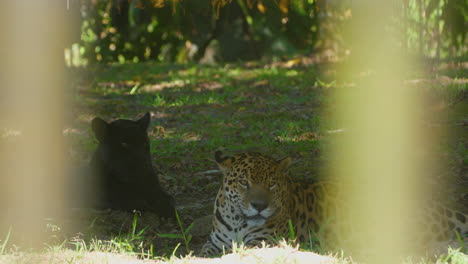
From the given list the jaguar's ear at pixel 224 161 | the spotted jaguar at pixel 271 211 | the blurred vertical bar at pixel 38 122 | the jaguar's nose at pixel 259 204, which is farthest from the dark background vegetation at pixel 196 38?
the jaguar's nose at pixel 259 204

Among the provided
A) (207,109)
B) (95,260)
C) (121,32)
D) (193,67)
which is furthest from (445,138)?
(121,32)

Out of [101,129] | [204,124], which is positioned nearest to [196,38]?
[204,124]

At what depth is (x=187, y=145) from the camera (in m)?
9.63

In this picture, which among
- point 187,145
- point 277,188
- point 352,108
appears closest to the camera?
point 277,188

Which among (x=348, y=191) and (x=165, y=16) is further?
(x=165, y=16)

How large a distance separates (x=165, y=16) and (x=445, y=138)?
375 centimetres

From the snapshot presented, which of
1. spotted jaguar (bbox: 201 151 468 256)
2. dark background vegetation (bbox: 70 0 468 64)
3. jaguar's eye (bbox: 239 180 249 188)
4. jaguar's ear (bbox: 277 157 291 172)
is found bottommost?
spotted jaguar (bbox: 201 151 468 256)

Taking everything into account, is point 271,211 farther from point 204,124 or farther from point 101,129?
point 204,124

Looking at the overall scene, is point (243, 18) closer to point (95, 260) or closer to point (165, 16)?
point (165, 16)

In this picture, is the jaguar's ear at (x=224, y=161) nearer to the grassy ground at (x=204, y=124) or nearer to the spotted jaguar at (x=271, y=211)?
the spotted jaguar at (x=271, y=211)

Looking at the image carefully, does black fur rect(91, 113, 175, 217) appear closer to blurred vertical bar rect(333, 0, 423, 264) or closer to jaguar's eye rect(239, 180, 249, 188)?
jaguar's eye rect(239, 180, 249, 188)

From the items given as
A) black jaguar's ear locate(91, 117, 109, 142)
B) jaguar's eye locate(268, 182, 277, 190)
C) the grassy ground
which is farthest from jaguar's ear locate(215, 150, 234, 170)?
black jaguar's ear locate(91, 117, 109, 142)

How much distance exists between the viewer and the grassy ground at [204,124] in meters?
6.93

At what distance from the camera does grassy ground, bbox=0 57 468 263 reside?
6934 mm
